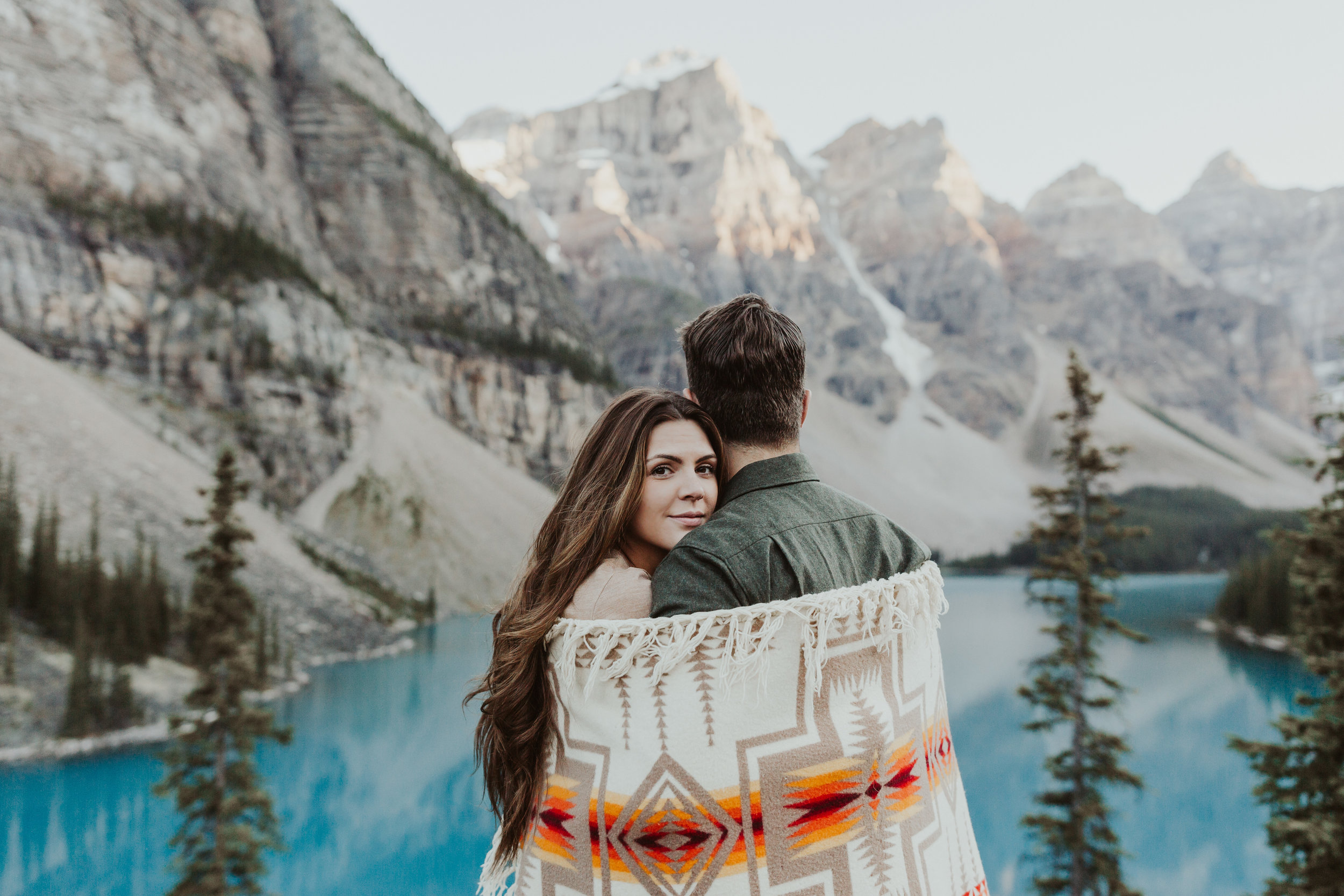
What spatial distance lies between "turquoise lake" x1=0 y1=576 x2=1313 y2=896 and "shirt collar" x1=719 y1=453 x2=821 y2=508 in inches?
557

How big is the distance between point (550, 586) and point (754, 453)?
1.86 ft

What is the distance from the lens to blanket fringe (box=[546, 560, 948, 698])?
1463mm

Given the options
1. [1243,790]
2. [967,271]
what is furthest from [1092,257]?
[1243,790]

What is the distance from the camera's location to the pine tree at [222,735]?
977cm

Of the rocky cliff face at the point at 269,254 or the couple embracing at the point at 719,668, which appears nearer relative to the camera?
the couple embracing at the point at 719,668

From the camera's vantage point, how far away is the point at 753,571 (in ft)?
4.91

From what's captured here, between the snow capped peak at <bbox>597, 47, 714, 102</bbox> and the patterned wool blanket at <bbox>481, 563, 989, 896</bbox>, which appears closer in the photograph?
the patterned wool blanket at <bbox>481, 563, 989, 896</bbox>

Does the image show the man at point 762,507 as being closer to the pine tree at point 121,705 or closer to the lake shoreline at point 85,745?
the lake shoreline at point 85,745

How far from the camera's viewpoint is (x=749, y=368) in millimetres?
1696

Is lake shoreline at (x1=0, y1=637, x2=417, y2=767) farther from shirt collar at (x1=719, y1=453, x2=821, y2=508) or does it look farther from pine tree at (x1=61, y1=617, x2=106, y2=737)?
shirt collar at (x1=719, y1=453, x2=821, y2=508)

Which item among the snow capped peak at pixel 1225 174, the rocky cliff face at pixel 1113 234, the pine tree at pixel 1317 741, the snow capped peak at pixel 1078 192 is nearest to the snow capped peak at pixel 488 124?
the rocky cliff face at pixel 1113 234

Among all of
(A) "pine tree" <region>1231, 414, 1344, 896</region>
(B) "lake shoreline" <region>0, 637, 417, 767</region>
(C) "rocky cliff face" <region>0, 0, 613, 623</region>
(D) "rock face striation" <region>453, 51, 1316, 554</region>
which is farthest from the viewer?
(D) "rock face striation" <region>453, 51, 1316, 554</region>

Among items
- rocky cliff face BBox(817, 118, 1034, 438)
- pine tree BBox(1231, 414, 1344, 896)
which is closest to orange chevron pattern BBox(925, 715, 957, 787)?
pine tree BBox(1231, 414, 1344, 896)

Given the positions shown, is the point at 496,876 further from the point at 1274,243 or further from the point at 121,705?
the point at 1274,243
